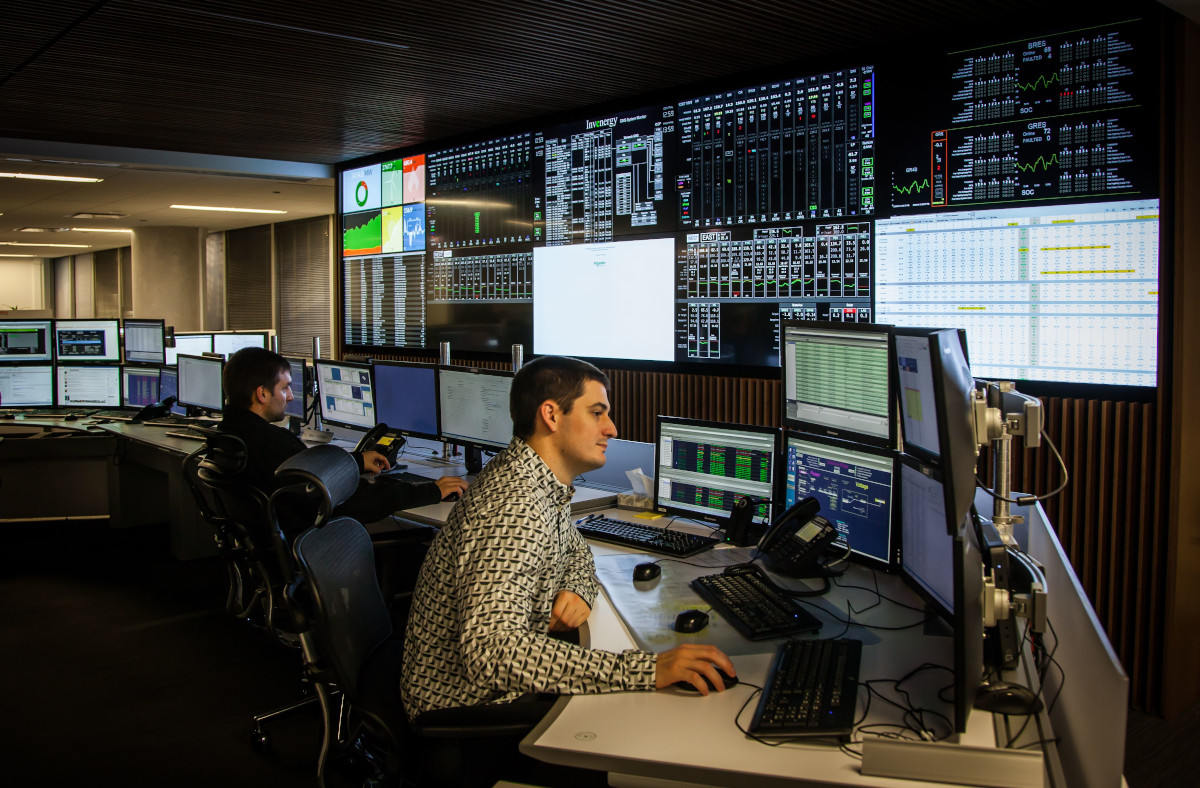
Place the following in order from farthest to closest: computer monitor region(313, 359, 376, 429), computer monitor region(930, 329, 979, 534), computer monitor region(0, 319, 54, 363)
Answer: computer monitor region(0, 319, 54, 363), computer monitor region(313, 359, 376, 429), computer monitor region(930, 329, 979, 534)

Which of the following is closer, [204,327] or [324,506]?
[324,506]

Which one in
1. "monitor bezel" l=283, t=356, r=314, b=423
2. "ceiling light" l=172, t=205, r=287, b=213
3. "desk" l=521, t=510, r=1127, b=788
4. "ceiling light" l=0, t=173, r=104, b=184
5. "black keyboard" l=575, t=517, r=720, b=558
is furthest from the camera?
"ceiling light" l=172, t=205, r=287, b=213

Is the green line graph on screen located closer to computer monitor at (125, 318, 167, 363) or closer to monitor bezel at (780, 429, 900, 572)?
computer monitor at (125, 318, 167, 363)

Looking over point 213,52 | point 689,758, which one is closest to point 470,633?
point 689,758

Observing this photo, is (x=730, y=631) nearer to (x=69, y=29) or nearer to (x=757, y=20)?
(x=757, y=20)

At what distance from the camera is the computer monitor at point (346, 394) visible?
461 cm

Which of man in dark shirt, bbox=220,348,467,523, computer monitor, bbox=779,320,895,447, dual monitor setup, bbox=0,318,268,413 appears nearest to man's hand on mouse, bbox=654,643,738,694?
computer monitor, bbox=779,320,895,447

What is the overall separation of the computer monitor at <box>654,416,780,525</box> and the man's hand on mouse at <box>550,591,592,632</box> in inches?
32.5

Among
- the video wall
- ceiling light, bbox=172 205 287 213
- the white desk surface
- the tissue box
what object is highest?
ceiling light, bbox=172 205 287 213

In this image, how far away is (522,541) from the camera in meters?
1.74

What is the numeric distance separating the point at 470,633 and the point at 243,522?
168 centimetres

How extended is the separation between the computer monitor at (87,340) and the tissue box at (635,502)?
4.60m

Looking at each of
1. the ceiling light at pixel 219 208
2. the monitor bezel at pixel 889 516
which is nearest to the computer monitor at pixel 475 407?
the monitor bezel at pixel 889 516

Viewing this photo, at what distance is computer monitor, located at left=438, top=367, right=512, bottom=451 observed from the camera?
377cm
